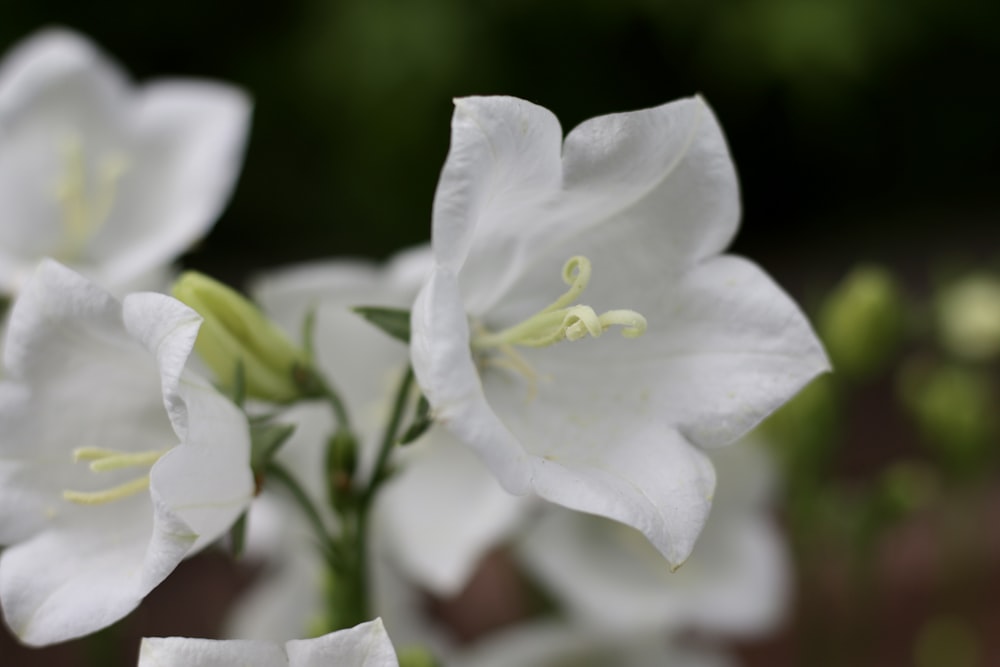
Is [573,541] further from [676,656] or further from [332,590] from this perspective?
[332,590]

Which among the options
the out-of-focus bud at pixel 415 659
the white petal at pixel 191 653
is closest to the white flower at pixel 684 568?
the out-of-focus bud at pixel 415 659

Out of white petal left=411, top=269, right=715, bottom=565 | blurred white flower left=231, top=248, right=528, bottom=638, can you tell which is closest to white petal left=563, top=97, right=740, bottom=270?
white petal left=411, top=269, right=715, bottom=565

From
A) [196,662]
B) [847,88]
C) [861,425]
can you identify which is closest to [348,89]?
[847,88]

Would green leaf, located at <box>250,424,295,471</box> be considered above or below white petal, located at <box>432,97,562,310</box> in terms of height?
below

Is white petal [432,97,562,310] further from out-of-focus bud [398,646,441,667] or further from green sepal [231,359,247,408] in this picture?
out-of-focus bud [398,646,441,667]

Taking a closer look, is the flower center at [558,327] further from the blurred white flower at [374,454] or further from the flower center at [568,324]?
the blurred white flower at [374,454]

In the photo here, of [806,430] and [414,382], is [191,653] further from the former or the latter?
[806,430]
